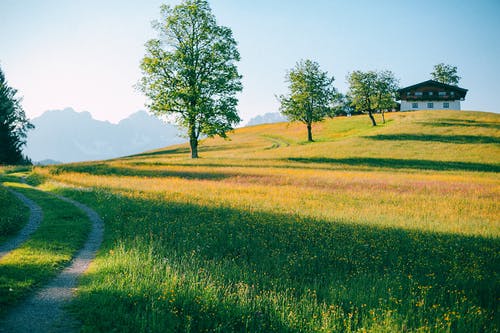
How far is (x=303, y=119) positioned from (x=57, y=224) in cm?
5934

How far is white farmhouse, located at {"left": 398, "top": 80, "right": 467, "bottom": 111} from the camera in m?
101

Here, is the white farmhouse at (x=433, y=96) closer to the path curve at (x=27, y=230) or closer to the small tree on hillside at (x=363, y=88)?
the small tree on hillside at (x=363, y=88)

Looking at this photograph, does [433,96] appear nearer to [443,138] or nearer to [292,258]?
[443,138]

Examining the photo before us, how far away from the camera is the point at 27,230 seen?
12953 mm

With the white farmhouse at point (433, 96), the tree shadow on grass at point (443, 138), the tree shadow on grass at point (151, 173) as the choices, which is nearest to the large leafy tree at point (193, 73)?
the tree shadow on grass at point (151, 173)

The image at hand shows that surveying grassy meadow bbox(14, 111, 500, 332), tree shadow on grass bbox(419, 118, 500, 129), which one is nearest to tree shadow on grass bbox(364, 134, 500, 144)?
tree shadow on grass bbox(419, 118, 500, 129)

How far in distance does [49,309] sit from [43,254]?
3.73m

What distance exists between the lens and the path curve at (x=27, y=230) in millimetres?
10563

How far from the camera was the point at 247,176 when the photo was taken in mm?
31141

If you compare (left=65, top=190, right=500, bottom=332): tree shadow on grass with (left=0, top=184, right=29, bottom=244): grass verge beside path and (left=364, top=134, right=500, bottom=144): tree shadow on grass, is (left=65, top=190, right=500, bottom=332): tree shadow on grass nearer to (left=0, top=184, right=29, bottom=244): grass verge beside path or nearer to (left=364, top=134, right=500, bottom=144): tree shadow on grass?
(left=0, top=184, right=29, bottom=244): grass verge beside path

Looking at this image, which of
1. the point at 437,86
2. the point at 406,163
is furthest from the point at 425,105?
the point at 406,163

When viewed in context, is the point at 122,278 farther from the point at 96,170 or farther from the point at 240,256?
the point at 96,170

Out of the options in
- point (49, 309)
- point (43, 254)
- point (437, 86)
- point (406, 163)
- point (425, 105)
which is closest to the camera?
point (49, 309)

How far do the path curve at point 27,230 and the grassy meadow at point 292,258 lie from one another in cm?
269
